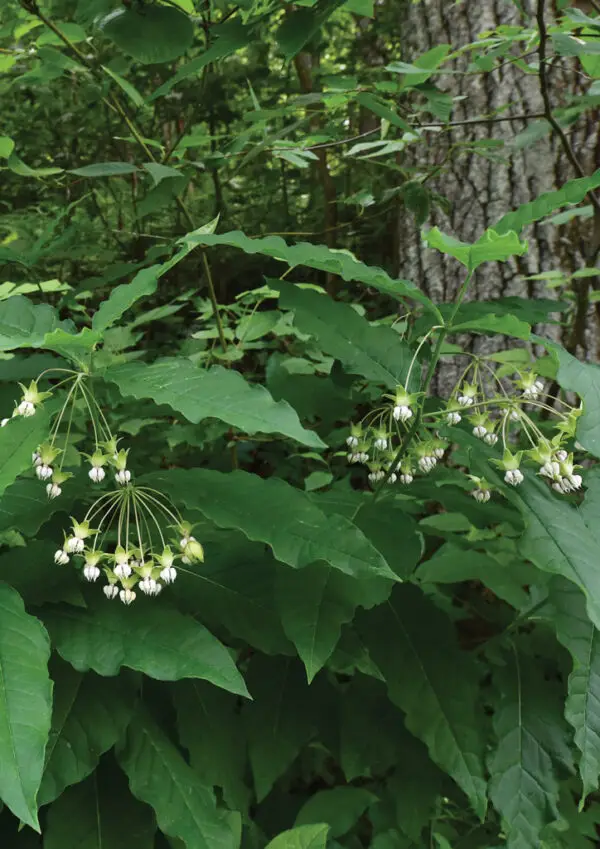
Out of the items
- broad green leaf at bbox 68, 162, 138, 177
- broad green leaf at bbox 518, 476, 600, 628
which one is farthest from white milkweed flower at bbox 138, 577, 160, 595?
broad green leaf at bbox 68, 162, 138, 177

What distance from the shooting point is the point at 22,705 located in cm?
78

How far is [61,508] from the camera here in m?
1.08

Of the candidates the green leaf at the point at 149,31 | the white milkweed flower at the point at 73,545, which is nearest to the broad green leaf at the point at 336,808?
the white milkweed flower at the point at 73,545

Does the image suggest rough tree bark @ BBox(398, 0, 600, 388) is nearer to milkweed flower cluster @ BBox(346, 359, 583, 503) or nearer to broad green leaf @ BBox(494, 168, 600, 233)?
milkweed flower cluster @ BBox(346, 359, 583, 503)

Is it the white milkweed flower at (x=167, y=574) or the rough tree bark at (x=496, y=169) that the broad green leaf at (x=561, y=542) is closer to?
the white milkweed flower at (x=167, y=574)

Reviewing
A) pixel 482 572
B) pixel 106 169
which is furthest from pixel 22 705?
pixel 106 169

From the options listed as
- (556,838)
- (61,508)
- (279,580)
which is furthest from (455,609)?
(61,508)

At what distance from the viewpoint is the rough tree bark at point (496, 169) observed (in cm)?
242

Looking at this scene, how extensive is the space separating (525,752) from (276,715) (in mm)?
459

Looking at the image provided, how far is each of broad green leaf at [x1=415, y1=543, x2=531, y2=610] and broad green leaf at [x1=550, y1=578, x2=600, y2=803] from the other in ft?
0.86

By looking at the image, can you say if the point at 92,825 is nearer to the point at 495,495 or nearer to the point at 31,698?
the point at 31,698

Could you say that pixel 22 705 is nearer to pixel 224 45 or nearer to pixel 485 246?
pixel 485 246

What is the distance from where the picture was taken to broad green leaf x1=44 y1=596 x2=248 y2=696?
91 centimetres

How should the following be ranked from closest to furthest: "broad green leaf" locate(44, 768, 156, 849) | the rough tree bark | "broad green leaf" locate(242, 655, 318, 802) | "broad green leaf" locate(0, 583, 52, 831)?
"broad green leaf" locate(0, 583, 52, 831)
"broad green leaf" locate(44, 768, 156, 849)
"broad green leaf" locate(242, 655, 318, 802)
the rough tree bark
